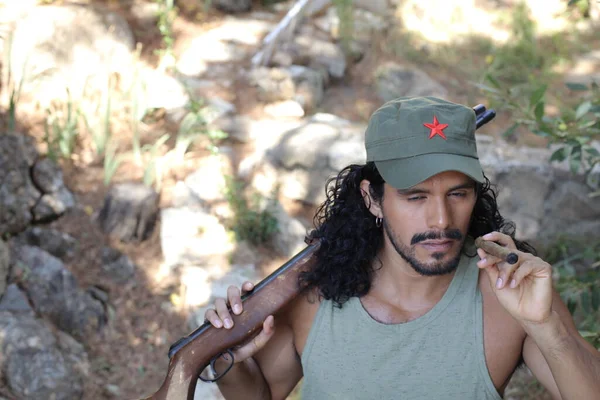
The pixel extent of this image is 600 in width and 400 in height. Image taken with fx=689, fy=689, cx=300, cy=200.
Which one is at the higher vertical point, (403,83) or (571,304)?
(571,304)

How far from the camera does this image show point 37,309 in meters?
3.93

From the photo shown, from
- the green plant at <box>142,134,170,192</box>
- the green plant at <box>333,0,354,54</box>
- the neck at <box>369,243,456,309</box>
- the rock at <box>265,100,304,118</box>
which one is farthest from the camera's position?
the green plant at <box>333,0,354,54</box>

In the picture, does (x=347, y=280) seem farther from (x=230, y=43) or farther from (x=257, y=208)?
(x=230, y=43)

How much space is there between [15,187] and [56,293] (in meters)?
0.84

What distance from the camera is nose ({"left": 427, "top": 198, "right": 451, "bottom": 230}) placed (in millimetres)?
1972

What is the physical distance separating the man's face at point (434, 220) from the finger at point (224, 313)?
23.0 inches

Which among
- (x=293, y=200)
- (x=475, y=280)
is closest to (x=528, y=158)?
(x=293, y=200)

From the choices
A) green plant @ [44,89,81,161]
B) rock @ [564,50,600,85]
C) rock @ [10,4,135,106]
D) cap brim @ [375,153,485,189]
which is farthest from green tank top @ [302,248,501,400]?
rock @ [564,50,600,85]

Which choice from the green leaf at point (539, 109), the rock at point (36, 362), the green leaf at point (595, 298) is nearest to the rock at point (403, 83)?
the green leaf at point (539, 109)

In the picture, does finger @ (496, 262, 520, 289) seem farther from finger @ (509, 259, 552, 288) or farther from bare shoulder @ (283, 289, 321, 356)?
bare shoulder @ (283, 289, 321, 356)

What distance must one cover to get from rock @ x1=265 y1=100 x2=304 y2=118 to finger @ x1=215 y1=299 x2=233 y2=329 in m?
3.80

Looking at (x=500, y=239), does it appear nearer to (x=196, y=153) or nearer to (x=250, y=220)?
(x=250, y=220)

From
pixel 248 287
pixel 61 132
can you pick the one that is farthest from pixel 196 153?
pixel 248 287

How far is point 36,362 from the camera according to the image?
3.59m
